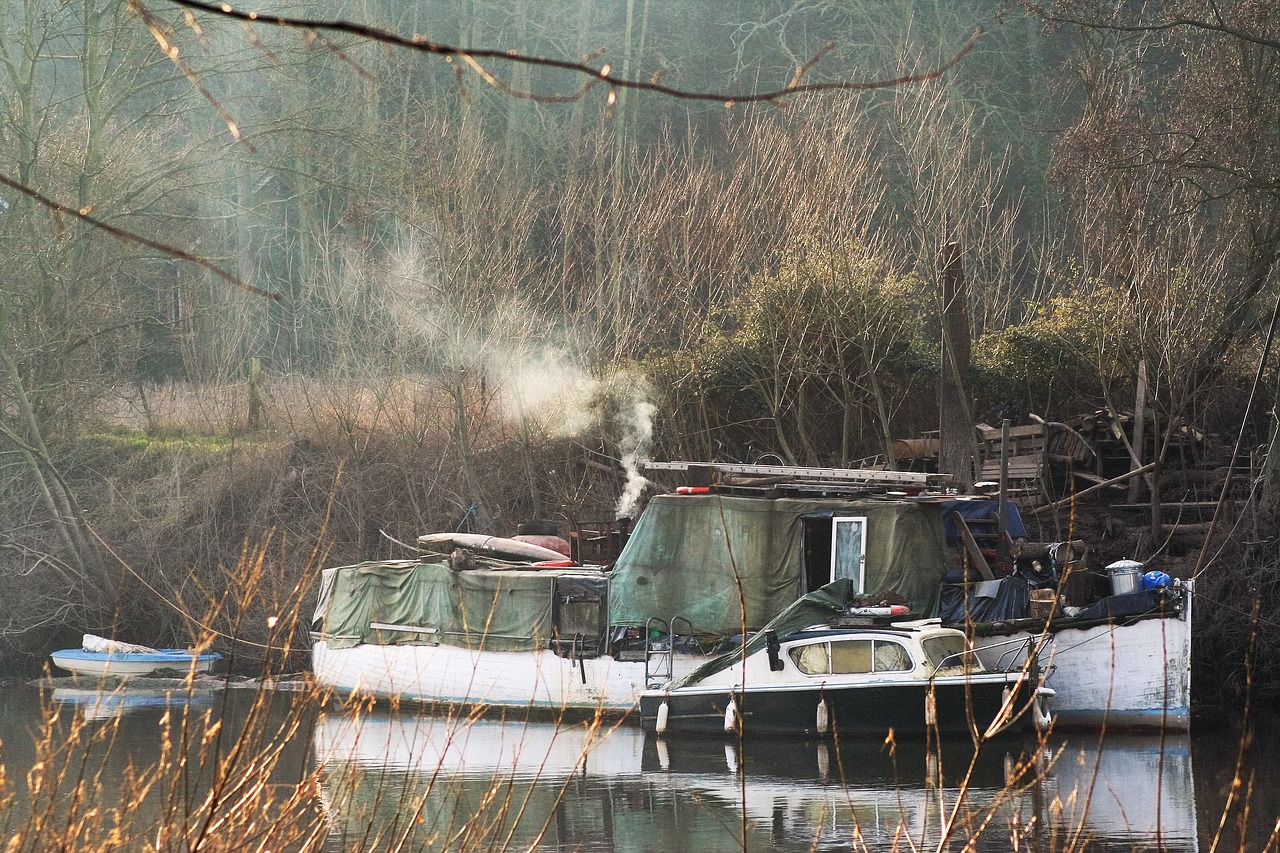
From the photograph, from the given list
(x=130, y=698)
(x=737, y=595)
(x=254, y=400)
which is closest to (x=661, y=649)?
(x=737, y=595)

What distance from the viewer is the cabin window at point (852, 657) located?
17.2 meters

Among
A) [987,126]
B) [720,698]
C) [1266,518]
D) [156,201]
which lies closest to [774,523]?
[720,698]

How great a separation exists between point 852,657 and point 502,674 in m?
5.89

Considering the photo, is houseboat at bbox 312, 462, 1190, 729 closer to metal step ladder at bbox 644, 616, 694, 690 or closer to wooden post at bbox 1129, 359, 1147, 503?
metal step ladder at bbox 644, 616, 694, 690

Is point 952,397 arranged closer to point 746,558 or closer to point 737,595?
point 746,558

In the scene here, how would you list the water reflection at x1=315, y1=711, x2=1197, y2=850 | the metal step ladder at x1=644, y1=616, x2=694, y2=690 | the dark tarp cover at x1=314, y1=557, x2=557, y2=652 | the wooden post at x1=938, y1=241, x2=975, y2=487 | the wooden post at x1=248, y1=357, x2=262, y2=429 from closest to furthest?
the water reflection at x1=315, y1=711, x2=1197, y2=850, the metal step ladder at x1=644, y1=616, x2=694, y2=690, the dark tarp cover at x1=314, y1=557, x2=557, y2=652, the wooden post at x1=938, y1=241, x2=975, y2=487, the wooden post at x1=248, y1=357, x2=262, y2=429

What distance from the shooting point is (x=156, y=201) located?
90.3ft

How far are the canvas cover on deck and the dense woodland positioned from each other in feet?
18.7

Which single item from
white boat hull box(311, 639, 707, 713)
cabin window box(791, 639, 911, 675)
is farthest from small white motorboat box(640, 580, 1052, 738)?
white boat hull box(311, 639, 707, 713)

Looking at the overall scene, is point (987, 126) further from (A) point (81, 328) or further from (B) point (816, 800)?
(B) point (816, 800)

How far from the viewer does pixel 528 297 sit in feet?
93.7

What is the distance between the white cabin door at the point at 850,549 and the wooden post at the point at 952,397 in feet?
18.3

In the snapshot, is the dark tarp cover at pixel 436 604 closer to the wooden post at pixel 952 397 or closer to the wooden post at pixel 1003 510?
the wooden post at pixel 1003 510

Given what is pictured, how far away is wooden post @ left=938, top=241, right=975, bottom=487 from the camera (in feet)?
81.1
